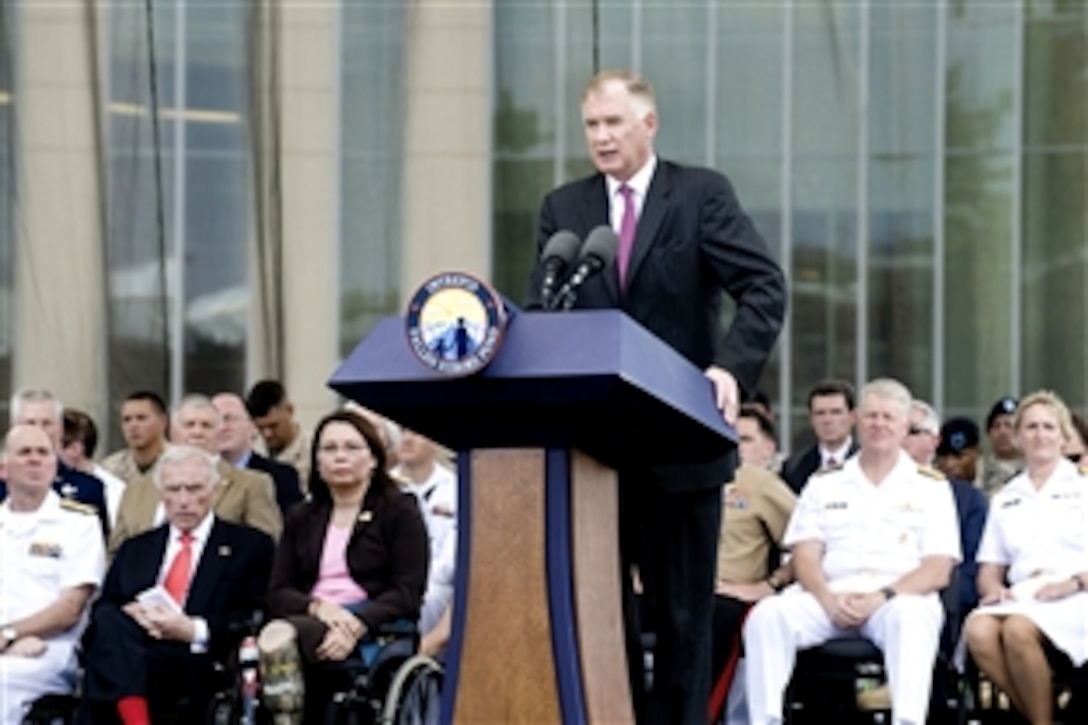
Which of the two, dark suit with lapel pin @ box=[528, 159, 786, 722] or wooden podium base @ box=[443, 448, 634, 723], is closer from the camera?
wooden podium base @ box=[443, 448, 634, 723]

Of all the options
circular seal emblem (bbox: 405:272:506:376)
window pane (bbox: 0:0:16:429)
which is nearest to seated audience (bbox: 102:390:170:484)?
window pane (bbox: 0:0:16:429)

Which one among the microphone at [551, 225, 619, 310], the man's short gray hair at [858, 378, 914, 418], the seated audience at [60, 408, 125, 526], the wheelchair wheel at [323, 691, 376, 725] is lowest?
the wheelchair wheel at [323, 691, 376, 725]

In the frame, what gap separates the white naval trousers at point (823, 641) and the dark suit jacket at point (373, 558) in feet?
3.94

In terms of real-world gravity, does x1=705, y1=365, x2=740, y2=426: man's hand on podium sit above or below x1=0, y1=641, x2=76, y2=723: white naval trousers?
above

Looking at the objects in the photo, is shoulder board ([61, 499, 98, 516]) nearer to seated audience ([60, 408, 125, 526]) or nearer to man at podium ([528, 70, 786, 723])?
seated audience ([60, 408, 125, 526])

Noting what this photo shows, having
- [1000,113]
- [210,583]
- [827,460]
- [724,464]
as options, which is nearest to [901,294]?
[1000,113]

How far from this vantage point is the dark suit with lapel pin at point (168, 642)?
8219 millimetres

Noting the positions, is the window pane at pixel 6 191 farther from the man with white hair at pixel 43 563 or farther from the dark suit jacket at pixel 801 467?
the dark suit jacket at pixel 801 467

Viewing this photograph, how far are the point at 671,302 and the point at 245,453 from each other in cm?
511

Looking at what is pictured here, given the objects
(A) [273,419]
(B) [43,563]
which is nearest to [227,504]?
(B) [43,563]

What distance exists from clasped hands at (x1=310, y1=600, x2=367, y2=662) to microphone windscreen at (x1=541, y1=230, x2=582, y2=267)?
3273 mm

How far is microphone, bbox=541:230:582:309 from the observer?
504 cm

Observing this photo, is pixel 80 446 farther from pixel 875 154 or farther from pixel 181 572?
pixel 875 154

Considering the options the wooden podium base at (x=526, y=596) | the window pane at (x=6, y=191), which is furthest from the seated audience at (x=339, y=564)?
the window pane at (x=6, y=191)
